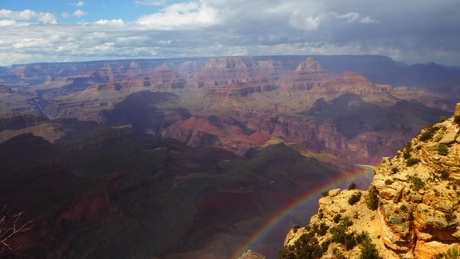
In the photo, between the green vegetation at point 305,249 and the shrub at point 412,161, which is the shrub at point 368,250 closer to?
the green vegetation at point 305,249

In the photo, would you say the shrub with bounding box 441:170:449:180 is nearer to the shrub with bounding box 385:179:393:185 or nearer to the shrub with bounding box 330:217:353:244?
the shrub with bounding box 385:179:393:185

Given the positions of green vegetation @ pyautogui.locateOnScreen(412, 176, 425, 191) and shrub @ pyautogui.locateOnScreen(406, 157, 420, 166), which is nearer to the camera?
green vegetation @ pyautogui.locateOnScreen(412, 176, 425, 191)

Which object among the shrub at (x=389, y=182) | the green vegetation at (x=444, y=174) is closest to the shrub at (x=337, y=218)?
the shrub at (x=389, y=182)

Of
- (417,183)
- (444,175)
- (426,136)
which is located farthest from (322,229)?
(426,136)

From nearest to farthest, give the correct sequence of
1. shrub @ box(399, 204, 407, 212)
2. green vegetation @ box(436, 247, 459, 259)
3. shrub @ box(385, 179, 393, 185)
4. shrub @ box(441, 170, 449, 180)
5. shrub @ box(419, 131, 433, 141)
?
green vegetation @ box(436, 247, 459, 259) → shrub @ box(441, 170, 449, 180) → shrub @ box(399, 204, 407, 212) → shrub @ box(385, 179, 393, 185) → shrub @ box(419, 131, 433, 141)

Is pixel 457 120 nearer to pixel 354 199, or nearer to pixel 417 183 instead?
pixel 417 183

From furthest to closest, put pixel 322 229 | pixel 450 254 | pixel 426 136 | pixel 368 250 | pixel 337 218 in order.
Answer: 1. pixel 322 229
2. pixel 337 218
3. pixel 426 136
4. pixel 368 250
5. pixel 450 254

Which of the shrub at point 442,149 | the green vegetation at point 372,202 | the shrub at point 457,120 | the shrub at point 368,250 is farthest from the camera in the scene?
the green vegetation at point 372,202

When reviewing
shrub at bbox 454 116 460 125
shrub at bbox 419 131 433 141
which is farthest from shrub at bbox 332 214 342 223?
shrub at bbox 454 116 460 125
